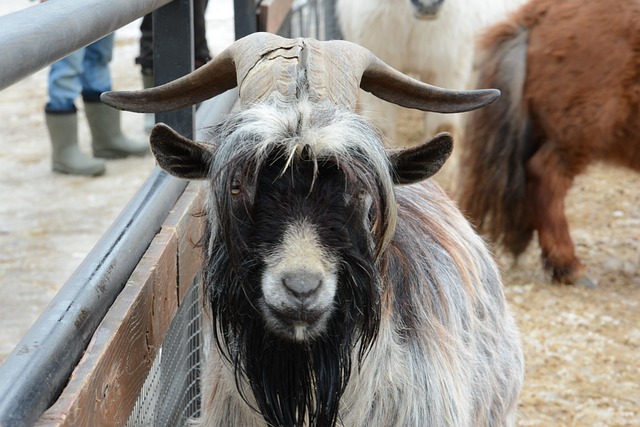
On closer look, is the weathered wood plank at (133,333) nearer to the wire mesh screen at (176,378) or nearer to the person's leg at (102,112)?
the wire mesh screen at (176,378)

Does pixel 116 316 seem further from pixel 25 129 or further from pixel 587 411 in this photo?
pixel 25 129

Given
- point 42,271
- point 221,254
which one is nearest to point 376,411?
point 221,254

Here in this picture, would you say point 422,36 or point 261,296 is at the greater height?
point 261,296

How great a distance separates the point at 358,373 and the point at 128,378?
63 centimetres

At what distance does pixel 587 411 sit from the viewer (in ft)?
16.1

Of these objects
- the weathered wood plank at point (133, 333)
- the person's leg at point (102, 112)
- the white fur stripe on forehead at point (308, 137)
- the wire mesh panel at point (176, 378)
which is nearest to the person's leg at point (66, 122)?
the person's leg at point (102, 112)

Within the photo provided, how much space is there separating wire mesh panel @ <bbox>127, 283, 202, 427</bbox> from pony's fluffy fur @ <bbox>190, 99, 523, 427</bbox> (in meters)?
0.18

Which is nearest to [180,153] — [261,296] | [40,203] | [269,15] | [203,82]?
[203,82]

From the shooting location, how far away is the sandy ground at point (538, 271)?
16.8ft

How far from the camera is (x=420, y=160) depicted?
2.54 meters

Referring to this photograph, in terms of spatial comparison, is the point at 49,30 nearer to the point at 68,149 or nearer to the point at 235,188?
the point at 235,188

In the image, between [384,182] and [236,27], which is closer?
[384,182]

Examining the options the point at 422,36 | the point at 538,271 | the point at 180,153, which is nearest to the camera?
the point at 180,153

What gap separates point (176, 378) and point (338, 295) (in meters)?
1.16
